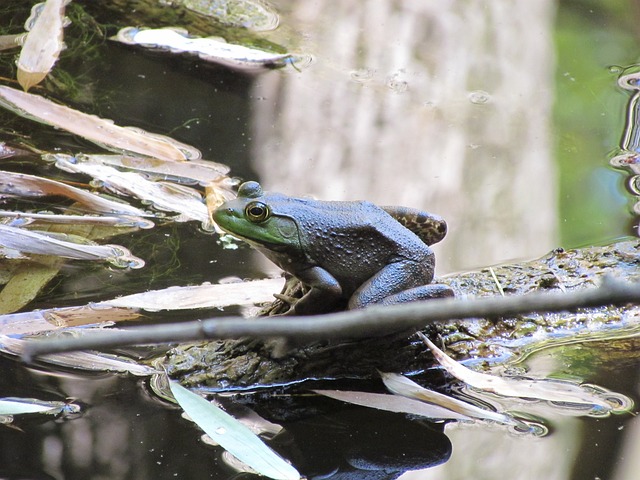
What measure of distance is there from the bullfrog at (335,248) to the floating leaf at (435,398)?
0.37 m

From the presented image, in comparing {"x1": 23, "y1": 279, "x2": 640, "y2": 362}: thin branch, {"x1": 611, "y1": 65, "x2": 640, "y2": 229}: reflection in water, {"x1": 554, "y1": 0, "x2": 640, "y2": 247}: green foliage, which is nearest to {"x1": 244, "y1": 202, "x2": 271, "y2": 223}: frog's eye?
A: {"x1": 23, "y1": 279, "x2": 640, "y2": 362}: thin branch

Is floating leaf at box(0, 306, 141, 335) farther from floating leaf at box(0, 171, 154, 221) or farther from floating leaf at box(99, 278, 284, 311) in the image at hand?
floating leaf at box(0, 171, 154, 221)

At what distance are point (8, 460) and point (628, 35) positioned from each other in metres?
6.15

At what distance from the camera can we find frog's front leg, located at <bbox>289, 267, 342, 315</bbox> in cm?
314

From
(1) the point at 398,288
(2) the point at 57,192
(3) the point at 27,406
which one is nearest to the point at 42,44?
(2) the point at 57,192

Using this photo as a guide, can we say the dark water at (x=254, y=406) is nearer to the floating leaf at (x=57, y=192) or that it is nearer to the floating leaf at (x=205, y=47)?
the floating leaf at (x=57, y=192)

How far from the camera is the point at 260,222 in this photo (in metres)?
3.23

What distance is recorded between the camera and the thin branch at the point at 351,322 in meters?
1.38

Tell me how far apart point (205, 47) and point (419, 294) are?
3.74 m

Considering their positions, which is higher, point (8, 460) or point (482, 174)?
point (482, 174)

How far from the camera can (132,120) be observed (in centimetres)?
527

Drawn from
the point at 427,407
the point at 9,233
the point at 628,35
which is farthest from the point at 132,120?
the point at 628,35

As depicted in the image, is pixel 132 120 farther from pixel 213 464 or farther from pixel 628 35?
pixel 628 35

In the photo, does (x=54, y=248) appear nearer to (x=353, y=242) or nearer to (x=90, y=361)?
(x=90, y=361)
